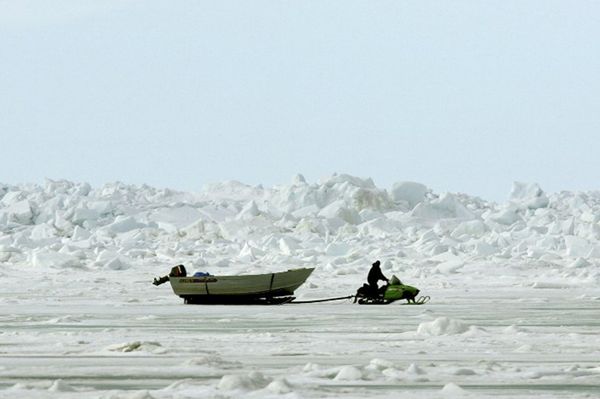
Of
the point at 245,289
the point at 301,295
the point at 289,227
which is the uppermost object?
the point at 289,227

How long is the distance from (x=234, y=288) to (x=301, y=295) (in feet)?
8.03

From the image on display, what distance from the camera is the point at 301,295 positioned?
62.2 feet

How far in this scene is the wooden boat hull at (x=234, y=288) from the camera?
54.6 ft

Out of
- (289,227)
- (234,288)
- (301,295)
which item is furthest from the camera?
(289,227)

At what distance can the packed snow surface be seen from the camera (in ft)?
24.3

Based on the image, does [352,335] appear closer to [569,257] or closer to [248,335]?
[248,335]

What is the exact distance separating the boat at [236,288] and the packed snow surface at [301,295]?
388mm

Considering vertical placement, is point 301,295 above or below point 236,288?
below

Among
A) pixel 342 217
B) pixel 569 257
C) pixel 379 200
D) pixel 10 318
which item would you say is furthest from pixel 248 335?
pixel 379 200

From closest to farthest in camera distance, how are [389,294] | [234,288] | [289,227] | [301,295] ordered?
[389,294] < [234,288] < [301,295] < [289,227]

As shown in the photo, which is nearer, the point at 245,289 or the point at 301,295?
the point at 245,289

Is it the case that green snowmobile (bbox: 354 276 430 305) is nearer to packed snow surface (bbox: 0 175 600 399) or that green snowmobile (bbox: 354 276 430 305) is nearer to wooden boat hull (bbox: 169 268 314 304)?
packed snow surface (bbox: 0 175 600 399)

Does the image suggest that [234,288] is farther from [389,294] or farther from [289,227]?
[289,227]

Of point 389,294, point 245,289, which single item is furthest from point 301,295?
point 389,294
